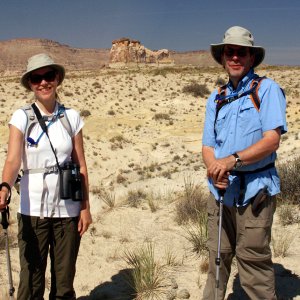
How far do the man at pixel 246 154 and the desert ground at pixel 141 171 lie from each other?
1.15 metres

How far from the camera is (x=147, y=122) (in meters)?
18.2

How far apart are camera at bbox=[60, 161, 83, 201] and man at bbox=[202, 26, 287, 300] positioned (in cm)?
88

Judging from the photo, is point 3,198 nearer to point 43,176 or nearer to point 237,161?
point 43,176

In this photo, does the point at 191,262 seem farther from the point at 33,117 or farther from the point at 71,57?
the point at 71,57

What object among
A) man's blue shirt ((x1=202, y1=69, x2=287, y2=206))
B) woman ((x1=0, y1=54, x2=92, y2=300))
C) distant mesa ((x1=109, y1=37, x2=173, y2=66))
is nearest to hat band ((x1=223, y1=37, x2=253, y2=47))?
man's blue shirt ((x1=202, y1=69, x2=287, y2=206))

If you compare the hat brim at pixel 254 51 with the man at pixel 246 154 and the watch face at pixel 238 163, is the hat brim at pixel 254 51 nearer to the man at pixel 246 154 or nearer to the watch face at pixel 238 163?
the man at pixel 246 154

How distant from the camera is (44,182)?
108 inches

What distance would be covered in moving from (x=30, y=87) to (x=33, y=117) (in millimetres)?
318

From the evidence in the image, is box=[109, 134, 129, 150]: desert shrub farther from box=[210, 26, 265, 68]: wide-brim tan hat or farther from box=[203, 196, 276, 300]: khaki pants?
box=[210, 26, 265, 68]: wide-brim tan hat

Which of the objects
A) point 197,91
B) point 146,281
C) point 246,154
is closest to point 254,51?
point 246,154

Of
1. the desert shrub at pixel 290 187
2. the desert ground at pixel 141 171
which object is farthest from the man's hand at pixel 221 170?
the desert shrub at pixel 290 187

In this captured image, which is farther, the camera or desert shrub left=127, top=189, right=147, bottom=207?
desert shrub left=127, top=189, right=147, bottom=207

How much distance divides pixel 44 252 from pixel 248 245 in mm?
1375

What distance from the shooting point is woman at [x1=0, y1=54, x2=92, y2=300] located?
2.67 metres
